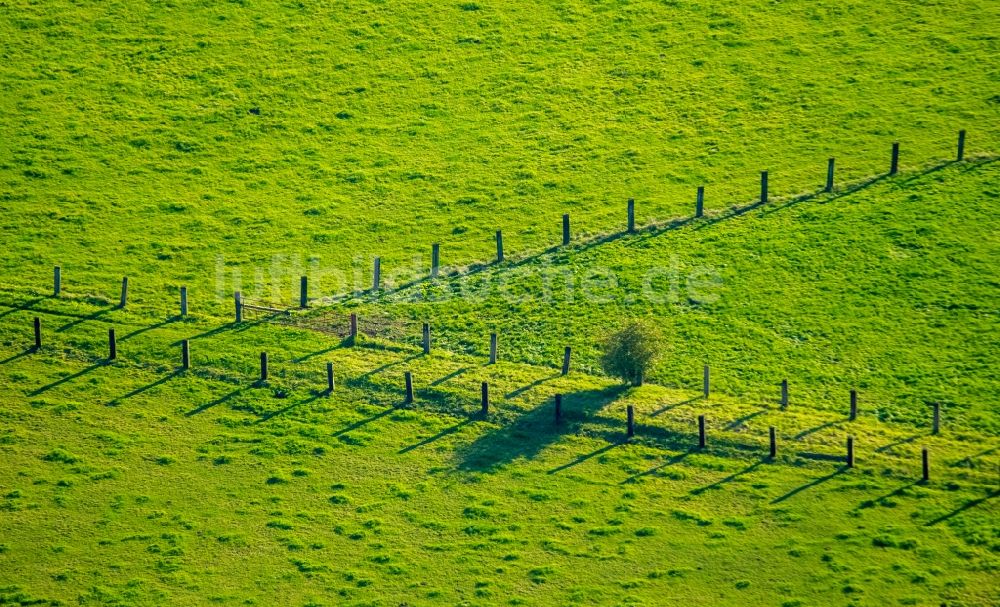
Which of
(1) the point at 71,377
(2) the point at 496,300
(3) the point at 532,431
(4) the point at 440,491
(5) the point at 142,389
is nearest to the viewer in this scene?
(4) the point at 440,491

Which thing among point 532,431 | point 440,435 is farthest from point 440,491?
point 532,431

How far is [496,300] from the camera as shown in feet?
190

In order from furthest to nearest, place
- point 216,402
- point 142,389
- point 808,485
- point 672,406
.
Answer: point 142,389
point 216,402
point 672,406
point 808,485

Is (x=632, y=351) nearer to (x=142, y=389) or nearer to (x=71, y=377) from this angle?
(x=142, y=389)

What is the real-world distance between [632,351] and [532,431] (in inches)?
187

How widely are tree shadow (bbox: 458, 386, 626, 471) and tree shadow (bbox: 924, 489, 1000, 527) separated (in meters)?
12.1

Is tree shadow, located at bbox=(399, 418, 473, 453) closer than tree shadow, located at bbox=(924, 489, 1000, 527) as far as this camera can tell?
No

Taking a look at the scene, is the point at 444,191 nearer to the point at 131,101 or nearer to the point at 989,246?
the point at 131,101

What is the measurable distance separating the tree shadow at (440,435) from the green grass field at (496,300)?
12cm

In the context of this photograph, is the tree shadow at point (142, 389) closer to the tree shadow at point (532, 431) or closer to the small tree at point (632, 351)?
the tree shadow at point (532, 431)

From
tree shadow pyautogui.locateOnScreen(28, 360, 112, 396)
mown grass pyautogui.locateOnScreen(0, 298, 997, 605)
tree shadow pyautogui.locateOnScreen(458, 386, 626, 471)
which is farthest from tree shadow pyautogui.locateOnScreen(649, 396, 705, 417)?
tree shadow pyautogui.locateOnScreen(28, 360, 112, 396)

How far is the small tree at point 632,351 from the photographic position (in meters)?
50.5

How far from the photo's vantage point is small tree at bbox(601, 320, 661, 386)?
166 feet

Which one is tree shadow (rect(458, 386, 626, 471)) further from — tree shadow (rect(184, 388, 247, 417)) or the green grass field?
tree shadow (rect(184, 388, 247, 417))
